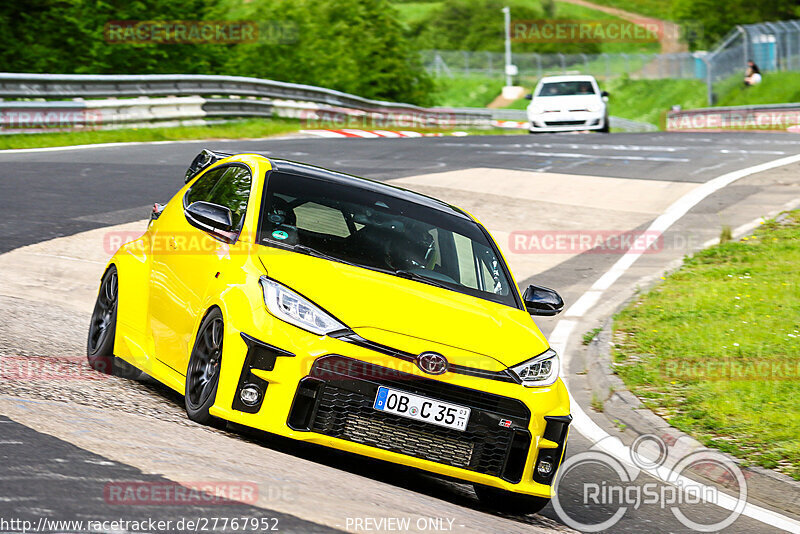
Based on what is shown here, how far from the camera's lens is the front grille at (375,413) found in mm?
5340

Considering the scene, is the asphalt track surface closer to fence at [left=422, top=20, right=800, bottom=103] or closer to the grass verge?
the grass verge

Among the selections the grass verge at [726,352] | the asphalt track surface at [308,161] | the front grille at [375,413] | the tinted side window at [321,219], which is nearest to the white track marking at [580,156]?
the asphalt track surface at [308,161]

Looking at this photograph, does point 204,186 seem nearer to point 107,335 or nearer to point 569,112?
point 107,335

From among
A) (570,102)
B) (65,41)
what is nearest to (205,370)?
(570,102)

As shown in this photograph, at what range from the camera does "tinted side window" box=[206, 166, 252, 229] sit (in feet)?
21.9

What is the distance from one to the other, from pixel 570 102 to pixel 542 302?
24869 mm

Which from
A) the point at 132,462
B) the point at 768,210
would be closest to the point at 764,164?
the point at 768,210

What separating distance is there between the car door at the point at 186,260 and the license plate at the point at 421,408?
1.27 m

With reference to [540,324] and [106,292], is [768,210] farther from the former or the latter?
[106,292]

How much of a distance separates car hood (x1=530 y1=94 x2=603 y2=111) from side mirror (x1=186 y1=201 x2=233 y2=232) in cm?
2525

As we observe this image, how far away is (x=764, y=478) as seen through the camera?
683 cm

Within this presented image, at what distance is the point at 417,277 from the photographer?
635 centimetres

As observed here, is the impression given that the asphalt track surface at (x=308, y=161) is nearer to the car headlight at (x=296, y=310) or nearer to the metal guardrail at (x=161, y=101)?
→ the car headlight at (x=296, y=310)

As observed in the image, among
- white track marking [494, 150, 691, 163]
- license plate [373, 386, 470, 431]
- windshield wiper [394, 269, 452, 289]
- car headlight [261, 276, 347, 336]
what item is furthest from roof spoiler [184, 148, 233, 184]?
white track marking [494, 150, 691, 163]
